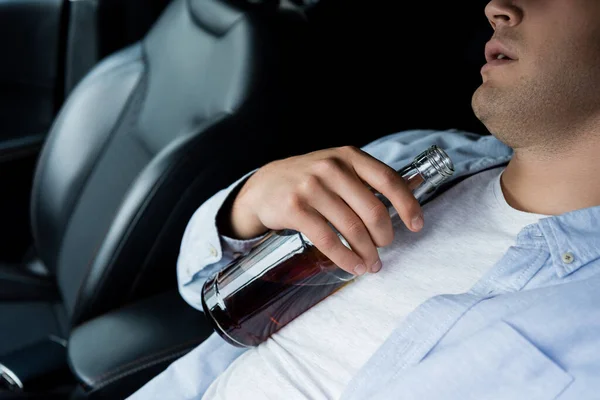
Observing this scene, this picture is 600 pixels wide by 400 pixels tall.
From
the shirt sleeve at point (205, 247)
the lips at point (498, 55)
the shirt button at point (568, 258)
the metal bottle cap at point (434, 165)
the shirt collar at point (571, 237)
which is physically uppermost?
the lips at point (498, 55)

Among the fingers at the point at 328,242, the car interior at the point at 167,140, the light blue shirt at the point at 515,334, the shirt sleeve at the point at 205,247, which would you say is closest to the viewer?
the light blue shirt at the point at 515,334

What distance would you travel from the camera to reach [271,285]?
971mm

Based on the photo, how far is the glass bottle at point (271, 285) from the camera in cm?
97

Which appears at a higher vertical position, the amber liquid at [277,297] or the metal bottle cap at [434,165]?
the metal bottle cap at [434,165]

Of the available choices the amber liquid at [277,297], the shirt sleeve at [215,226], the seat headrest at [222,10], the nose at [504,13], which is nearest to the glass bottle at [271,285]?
the amber liquid at [277,297]

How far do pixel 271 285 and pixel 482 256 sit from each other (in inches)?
10.3

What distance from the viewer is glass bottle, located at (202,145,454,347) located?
3.18 ft

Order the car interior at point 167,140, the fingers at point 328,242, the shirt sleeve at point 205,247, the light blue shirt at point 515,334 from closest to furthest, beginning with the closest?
the light blue shirt at point 515,334 < the fingers at point 328,242 < the shirt sleeve at point 205,247 < the car interior at point 167,140

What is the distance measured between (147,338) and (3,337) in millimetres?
461

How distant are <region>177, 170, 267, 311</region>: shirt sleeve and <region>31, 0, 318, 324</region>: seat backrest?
110mm

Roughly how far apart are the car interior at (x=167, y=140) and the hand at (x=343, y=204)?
0.93ft

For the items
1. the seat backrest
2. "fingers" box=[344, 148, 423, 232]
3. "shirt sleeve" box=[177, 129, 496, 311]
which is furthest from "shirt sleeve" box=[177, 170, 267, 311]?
"fingers" box=[344, 148, 423, 232]

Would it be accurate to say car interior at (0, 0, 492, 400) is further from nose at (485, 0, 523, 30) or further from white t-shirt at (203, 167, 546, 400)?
nose at (485, 0, 523, 30)

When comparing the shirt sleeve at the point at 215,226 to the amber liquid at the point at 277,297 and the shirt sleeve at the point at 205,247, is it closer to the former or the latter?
the shirt sleeve at the point at 205,247
